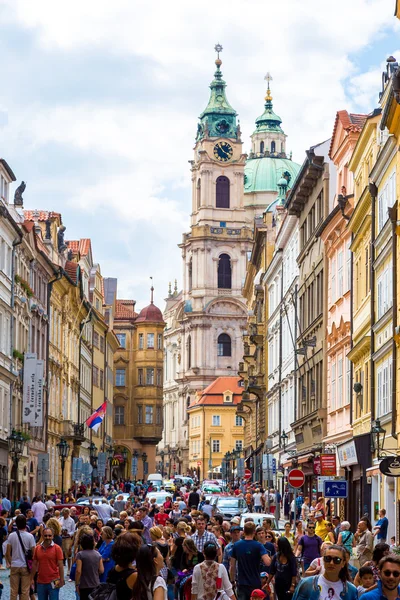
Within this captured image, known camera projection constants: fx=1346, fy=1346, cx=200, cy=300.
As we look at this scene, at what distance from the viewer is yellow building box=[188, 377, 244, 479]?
159 meters

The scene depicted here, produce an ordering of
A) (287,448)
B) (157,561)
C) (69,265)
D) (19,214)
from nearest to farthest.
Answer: (157,561) → (19,214) → (287,448) → (69,265)

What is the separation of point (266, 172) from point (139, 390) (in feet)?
170

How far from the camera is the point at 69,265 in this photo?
7406cm

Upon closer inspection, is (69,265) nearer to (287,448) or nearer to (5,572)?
(287,448)

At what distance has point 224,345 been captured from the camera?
163000 mm

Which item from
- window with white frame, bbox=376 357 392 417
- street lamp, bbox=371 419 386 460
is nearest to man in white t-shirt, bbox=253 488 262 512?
window with white frame, bbox=376 357 392 417

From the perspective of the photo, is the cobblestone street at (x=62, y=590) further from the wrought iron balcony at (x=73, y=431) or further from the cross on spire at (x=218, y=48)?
the cross on spire at (x=218, y=48)

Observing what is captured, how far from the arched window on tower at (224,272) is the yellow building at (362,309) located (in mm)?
119210

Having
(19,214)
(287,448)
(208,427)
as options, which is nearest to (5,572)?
(19,214)

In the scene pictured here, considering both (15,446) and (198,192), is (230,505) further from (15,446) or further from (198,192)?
(198,192)

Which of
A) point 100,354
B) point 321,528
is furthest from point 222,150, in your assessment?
point 321,528

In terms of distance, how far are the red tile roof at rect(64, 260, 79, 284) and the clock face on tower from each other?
91.7m

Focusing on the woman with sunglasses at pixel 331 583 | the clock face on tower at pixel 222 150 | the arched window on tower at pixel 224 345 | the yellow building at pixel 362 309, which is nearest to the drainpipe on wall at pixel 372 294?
the yellow building at pixel 362 309

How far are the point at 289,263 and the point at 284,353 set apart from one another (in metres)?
4.77
